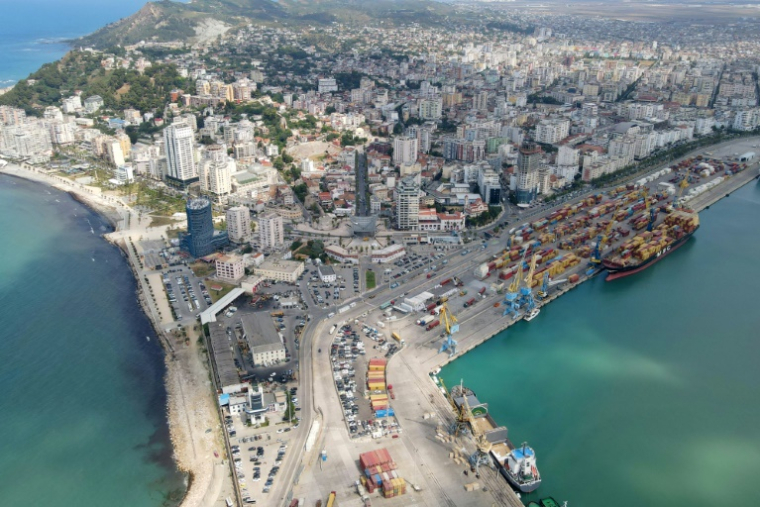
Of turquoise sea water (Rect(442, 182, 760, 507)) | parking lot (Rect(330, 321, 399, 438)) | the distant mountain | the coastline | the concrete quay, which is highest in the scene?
the distant mountain

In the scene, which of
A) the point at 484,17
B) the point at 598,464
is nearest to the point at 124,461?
the point at 598,464

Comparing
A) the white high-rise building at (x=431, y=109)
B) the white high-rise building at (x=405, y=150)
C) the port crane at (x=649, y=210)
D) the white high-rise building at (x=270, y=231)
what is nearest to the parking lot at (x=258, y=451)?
the white high-rise building at (x=270, y=231)

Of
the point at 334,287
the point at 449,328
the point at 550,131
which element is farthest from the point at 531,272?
the point at 550,131

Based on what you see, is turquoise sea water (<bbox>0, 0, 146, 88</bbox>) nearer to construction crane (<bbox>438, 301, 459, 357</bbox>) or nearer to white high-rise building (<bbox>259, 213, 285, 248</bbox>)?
white high-rise building (<bbox>259, 213, 285, 248</bbox>)

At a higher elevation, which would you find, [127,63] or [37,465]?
[127,63]

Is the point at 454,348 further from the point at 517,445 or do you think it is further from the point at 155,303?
the point at 155,303

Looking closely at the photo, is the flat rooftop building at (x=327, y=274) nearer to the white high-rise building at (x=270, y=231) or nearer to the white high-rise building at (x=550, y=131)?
the white high-rise building at (x=270, y=231)

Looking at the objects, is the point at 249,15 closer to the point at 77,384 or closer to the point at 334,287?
the point at 334,287

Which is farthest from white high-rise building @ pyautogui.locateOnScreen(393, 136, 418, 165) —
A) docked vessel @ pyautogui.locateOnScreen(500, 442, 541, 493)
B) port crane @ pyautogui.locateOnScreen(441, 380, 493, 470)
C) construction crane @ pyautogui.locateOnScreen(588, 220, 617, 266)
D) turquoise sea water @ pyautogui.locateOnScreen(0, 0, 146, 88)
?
turquoise sea water @ pyautogui.locateOnScreen(0, 0, 146, 88)
